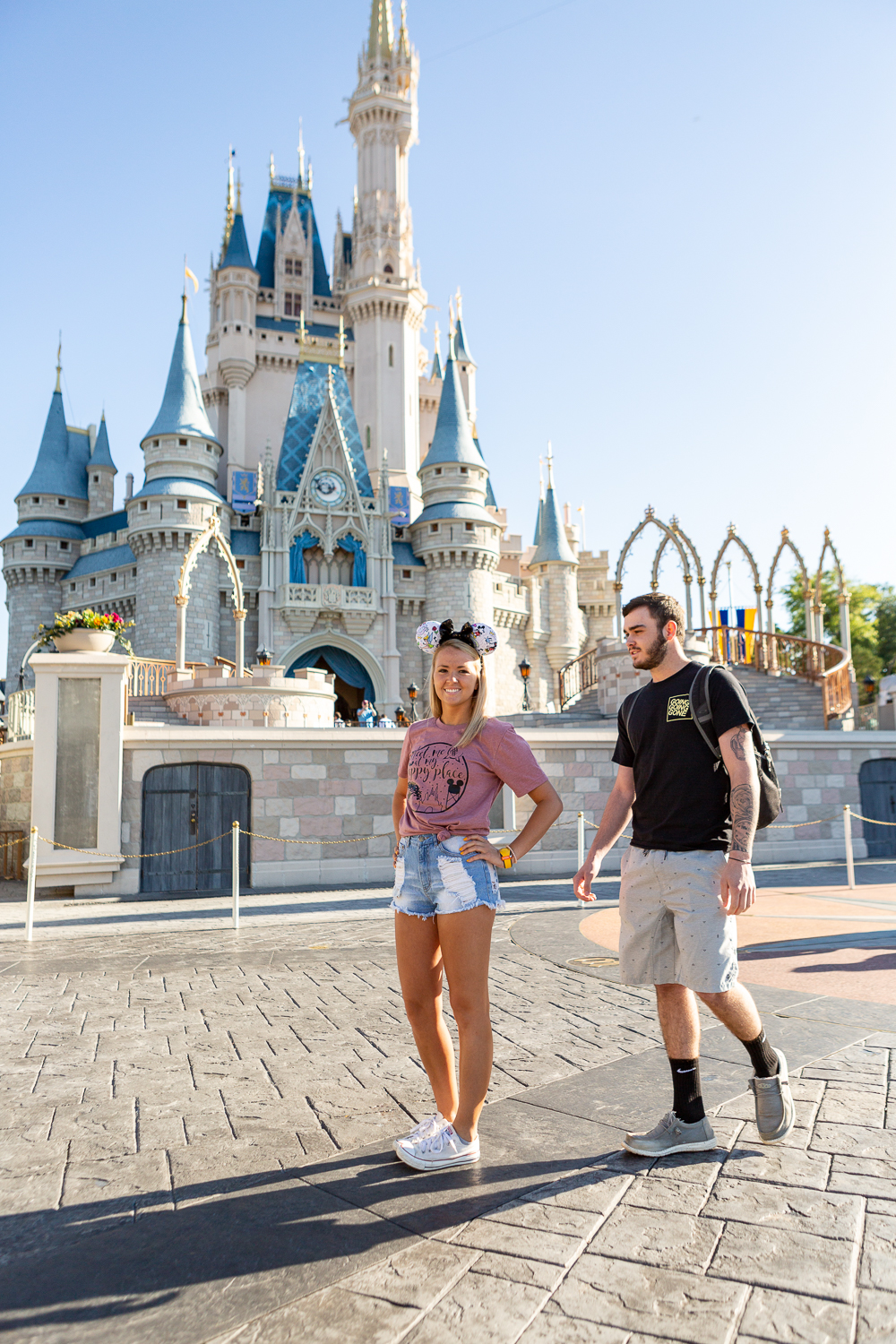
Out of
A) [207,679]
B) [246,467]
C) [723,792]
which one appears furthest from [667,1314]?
[246,467]

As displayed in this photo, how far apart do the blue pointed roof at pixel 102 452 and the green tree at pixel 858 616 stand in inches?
1377

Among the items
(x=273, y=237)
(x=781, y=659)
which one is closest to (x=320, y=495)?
(x=781, y=659)

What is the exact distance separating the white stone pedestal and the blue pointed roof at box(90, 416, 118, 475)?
120 feet

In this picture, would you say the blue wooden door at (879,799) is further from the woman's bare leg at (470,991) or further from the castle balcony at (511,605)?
the castle balcony at (511,605)

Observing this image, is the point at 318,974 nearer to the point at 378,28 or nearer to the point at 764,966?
the point at 764,966

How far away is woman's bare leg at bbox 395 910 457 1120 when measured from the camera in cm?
281

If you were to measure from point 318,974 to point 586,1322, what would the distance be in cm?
420

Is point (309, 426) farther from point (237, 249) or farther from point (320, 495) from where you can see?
point (237, 249)

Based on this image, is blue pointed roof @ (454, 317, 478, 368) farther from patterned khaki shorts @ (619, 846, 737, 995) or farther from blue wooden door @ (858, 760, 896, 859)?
patterned khaki shorts @ (619, 846, 737, 995)

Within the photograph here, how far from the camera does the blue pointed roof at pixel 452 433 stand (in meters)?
39.7

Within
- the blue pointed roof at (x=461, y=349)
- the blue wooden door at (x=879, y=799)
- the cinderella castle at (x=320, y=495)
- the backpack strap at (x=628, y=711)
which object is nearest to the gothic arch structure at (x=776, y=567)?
the blue wooden door at (x=879, y=799)

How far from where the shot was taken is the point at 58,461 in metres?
43.1

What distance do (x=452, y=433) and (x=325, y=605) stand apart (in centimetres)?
1066

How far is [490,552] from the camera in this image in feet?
128
